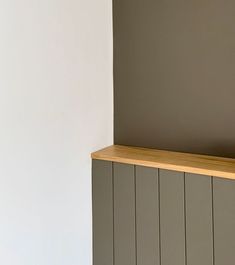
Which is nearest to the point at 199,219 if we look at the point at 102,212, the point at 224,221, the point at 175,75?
the point at 224,221

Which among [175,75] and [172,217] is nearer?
[172,217]

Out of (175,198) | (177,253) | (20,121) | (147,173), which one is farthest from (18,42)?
(177,253)

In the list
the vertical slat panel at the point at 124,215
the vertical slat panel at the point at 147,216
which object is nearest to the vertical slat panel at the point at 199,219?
Result: the vertical slat panel at the point at 147,216

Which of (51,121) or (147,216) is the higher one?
(51,121)

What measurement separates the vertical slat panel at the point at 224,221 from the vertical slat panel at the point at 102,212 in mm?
459

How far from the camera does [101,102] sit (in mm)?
1658

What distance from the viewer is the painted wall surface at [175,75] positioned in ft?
4.72

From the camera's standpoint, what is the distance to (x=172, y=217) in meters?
1.42

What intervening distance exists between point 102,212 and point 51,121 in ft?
1.57

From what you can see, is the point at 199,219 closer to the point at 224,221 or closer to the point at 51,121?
the point at 224,221

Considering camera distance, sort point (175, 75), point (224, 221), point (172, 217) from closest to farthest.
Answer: point (224, 221) < point (172, 217) < point (175, 75)

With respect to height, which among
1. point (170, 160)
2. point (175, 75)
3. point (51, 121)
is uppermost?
point (175, 75)

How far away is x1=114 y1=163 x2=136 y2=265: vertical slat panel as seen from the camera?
1523mm

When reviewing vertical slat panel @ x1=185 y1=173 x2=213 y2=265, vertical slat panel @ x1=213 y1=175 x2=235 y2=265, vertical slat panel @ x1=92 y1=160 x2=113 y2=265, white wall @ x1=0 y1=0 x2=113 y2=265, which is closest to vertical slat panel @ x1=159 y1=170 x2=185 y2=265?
vertical slat panel @ x1=185 y1=173 x2=213 y2=265
